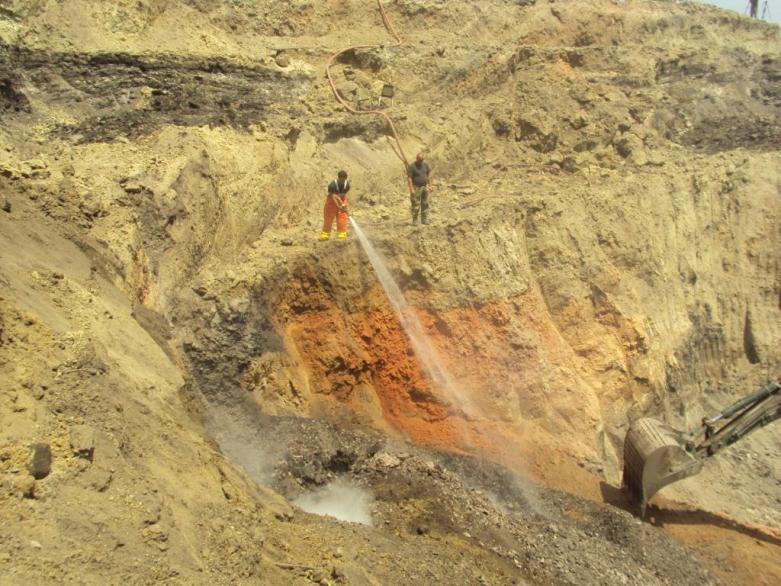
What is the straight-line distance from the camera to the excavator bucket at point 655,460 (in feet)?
31.1

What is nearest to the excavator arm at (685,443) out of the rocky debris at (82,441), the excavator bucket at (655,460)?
the excavator bucket at (655,460)

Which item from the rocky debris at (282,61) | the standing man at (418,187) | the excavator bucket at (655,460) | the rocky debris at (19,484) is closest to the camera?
the rocky debris at (19,484)

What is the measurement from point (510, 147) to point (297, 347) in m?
7.37

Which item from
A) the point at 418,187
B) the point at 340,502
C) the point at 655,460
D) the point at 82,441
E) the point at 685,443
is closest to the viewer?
the point at 82,441

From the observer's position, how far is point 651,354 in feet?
42.4

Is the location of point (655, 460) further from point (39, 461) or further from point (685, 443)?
point (39, 461)

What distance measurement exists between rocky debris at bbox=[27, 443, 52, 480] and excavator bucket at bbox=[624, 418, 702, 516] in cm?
→ 762

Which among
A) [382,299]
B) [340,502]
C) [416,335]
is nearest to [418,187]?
[382,299]

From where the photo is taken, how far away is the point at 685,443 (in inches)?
379

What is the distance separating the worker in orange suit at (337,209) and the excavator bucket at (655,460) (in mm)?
5279

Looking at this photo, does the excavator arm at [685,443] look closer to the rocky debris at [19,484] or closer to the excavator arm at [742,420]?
the excavator arm at [742,420]

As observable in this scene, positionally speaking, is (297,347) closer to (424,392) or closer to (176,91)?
(424,392)

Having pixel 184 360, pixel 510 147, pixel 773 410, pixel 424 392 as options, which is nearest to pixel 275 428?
pixel 184 360

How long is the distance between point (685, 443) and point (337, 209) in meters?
6.10
